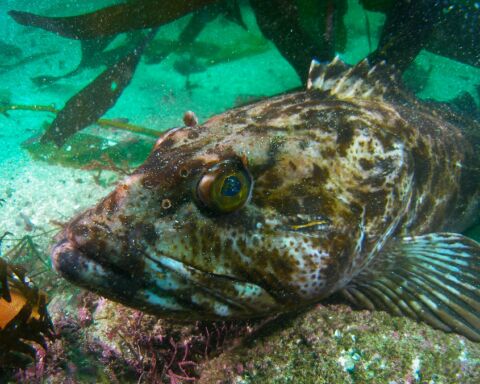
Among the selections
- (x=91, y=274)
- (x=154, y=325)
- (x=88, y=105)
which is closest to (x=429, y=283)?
(x=154, y=325)

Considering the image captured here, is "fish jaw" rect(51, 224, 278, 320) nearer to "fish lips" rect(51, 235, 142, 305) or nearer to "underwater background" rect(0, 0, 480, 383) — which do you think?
"fish lips" rect(51, 235, 142, 305)

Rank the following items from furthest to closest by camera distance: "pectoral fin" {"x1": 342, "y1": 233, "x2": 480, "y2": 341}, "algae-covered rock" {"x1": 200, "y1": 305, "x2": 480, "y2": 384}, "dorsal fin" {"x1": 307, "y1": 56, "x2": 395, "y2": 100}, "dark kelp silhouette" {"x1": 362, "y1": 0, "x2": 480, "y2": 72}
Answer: "dark kelp silhouette" {"x1": 362, "y1": 0, "x2": 480, "y2": 72}
"dorsal fin" {"x1": 307, "y1": 56, "x2": 395, "y2": 100}
"pectoral fin" {"x1": 342, "y1": 233, "x2": 480, "y2": 341}
"algae-covered rock" {"x1": 200, "y1": 305, "x2": 480, "y2": 384}

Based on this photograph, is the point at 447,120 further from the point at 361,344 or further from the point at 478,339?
the point at 361,344

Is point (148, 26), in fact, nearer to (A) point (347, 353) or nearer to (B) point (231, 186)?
(B) point (231, 186)

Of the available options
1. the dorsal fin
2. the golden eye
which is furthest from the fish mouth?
the dorsal fin

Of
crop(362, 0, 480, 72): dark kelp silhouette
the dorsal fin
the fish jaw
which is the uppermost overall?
crop(362, 0, 480, 72): dark kelp silhouette

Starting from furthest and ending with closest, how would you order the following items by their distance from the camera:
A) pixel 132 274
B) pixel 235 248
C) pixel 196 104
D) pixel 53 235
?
pixel 196 104 < pixel 53 235 < pixel 235 248 < pixel 132 274

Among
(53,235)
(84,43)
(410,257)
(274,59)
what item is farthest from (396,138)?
(274,59)
